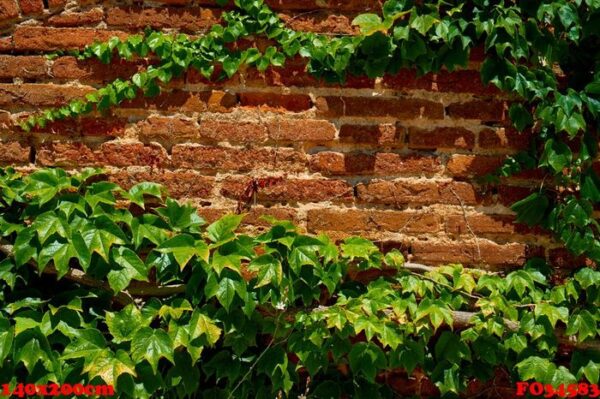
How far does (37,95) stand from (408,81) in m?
1.38

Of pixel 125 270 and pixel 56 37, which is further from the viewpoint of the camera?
pixel 56 37

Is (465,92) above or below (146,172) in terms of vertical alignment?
above

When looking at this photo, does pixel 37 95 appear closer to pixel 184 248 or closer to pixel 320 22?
pixel 184 248

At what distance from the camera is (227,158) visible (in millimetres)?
2432

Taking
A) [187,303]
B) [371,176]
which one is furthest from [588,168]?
[187,303]

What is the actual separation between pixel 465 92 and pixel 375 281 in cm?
79

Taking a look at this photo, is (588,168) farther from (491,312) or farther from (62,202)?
(62,202)

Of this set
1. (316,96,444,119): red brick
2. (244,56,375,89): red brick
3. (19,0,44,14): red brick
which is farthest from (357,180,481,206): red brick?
(19,0,44,14): red brick

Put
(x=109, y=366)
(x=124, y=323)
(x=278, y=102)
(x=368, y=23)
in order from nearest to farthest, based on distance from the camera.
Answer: (x=109, y=366), (x=124, y=323), (x=368, y=23), (x=278, y=102)

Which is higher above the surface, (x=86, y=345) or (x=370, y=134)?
(x=370, y=134)

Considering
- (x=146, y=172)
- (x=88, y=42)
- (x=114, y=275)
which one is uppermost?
(x=88, y=42)

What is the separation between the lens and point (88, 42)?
7.96 ft

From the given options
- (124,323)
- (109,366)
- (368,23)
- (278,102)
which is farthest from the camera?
(278,102)

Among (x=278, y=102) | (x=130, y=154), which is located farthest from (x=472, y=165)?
(x=130, y=154)
